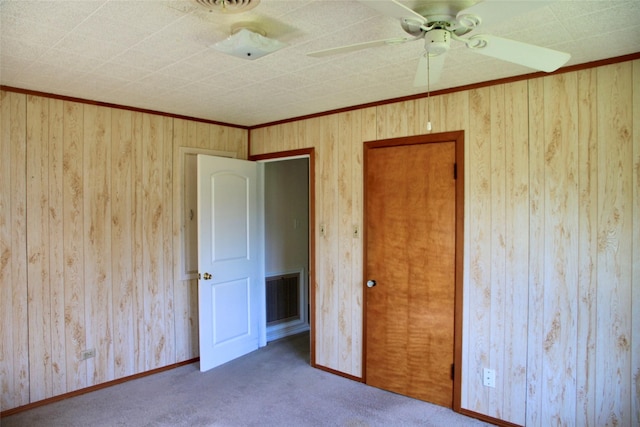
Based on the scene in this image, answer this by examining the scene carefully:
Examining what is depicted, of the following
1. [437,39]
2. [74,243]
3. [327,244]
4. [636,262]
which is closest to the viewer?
[437,39]

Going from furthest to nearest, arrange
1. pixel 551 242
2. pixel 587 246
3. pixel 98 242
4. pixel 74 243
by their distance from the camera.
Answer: pixel 98 242, pixel 74 243, pixel 551 242, pixel 587 246

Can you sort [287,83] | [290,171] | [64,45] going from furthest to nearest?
[290,171]
[287,83]
[64,45]

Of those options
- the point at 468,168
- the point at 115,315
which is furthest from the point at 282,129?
the point at 115,315

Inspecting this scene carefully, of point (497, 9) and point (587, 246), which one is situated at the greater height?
point (497, 9)

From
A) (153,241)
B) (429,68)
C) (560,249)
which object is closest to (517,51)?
(429,68)

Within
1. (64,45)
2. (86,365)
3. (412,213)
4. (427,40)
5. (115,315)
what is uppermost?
(64,45)

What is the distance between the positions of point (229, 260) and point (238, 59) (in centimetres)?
219

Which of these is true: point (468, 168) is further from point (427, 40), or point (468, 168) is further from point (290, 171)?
point (290, 171)

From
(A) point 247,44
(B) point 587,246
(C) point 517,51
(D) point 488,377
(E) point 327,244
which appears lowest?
(D) point 488,377

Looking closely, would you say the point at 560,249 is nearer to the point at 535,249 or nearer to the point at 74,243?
the point at 535,249

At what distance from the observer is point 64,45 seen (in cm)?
218

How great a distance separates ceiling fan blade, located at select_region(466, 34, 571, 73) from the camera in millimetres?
1586

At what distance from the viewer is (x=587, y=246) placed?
2.49 m

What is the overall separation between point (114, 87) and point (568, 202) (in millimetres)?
3242
